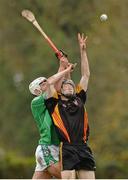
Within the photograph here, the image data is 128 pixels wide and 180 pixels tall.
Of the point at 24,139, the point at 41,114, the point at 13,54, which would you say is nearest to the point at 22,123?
the point at 24,139

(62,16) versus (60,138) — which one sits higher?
(62,16)

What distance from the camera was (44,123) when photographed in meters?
13.3

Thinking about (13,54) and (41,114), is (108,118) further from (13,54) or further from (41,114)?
(41,114)

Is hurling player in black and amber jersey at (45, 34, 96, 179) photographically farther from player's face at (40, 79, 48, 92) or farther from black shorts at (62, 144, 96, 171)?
player's face at (40, 79, 48, 92)

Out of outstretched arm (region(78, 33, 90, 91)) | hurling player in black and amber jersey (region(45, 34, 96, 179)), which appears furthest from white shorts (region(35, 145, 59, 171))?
outstretched arm (region(78, 33, 90, 91))

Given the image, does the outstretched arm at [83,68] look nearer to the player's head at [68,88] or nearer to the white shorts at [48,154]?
the player's head at [68,88]

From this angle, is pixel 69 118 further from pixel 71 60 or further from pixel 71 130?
pixel 71 60

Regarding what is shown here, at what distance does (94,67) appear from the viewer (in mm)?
33094

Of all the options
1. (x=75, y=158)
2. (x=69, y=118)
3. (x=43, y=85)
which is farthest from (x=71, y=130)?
(x=43, y=85)

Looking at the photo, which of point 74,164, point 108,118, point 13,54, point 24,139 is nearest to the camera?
point 74,164

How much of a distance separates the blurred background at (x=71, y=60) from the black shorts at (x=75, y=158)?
53.0ft

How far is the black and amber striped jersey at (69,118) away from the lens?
1307 centimetres

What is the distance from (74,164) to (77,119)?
553 millimetres

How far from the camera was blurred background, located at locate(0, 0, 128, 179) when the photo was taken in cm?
3183
